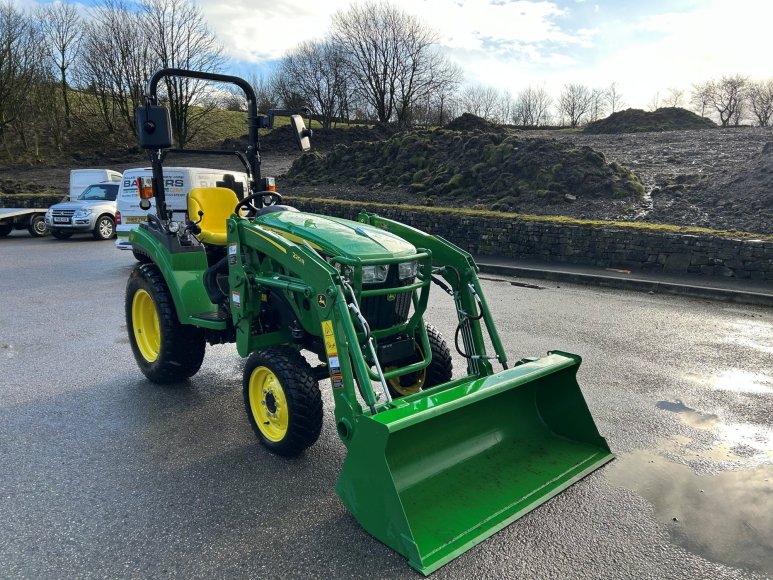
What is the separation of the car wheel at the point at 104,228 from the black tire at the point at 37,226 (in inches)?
88.7

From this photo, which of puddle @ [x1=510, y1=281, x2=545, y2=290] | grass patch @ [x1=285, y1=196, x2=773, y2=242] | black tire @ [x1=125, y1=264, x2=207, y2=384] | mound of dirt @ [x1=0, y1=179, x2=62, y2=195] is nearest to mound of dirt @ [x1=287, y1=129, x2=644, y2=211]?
grass patch @ [x1=285, y1=196, x2=773, y2=242]

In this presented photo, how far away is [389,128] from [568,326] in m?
24.8

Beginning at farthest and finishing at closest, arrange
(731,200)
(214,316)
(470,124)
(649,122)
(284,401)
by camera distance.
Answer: (649,122)
(470,124)
(731,200)
(214,316)
(284,401)

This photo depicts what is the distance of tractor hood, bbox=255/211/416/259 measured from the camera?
362 centimetres

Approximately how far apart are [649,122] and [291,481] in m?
29.9

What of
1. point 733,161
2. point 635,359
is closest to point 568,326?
point 635,359

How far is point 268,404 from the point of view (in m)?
3.77

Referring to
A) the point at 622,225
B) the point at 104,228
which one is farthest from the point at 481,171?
the point at 104,228

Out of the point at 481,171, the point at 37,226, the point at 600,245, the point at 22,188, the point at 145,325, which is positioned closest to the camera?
the point at 145,325

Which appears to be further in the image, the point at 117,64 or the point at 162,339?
the point at 117,64

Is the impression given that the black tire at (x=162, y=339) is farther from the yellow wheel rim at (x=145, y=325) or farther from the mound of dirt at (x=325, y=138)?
the mound of dirt at (x=325, y=138)

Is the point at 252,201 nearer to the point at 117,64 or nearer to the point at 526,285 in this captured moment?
the point at 526,285

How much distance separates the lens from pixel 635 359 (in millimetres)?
5961

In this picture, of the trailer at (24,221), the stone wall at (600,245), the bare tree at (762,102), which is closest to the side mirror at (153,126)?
the stone wall at (600,245)
